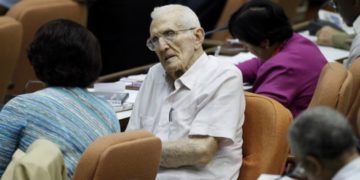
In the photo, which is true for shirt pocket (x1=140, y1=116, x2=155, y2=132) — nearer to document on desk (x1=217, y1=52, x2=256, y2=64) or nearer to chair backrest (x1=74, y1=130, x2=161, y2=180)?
chair backrest (x1=74, y1=130, x2=161, y2=180)

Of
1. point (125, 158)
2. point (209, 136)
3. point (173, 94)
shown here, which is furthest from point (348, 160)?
point (173, 94)

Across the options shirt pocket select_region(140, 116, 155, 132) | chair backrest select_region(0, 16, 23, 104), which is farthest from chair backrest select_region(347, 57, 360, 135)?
chair backrest select_region(0, 16, 23, 104)

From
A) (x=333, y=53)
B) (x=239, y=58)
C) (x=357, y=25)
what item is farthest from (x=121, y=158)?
(x=333, y=53)

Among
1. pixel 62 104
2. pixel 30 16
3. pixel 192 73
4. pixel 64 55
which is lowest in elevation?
pixel 30 16

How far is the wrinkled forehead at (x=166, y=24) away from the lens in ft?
11.2

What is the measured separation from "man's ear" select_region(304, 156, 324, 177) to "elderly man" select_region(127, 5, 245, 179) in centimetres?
101

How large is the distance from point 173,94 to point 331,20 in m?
2.49

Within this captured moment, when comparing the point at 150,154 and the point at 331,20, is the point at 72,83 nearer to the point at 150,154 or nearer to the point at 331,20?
the point at 150,154

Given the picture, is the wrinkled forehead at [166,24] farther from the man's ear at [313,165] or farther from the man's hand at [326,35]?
the man's hand at [326,35]

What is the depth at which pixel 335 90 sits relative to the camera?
10.8 ft

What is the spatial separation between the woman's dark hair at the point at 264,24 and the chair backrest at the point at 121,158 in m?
1.37

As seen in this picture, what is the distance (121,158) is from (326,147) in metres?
0.75

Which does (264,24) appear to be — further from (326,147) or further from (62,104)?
(326,147)

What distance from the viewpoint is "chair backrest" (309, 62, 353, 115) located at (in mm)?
3303
